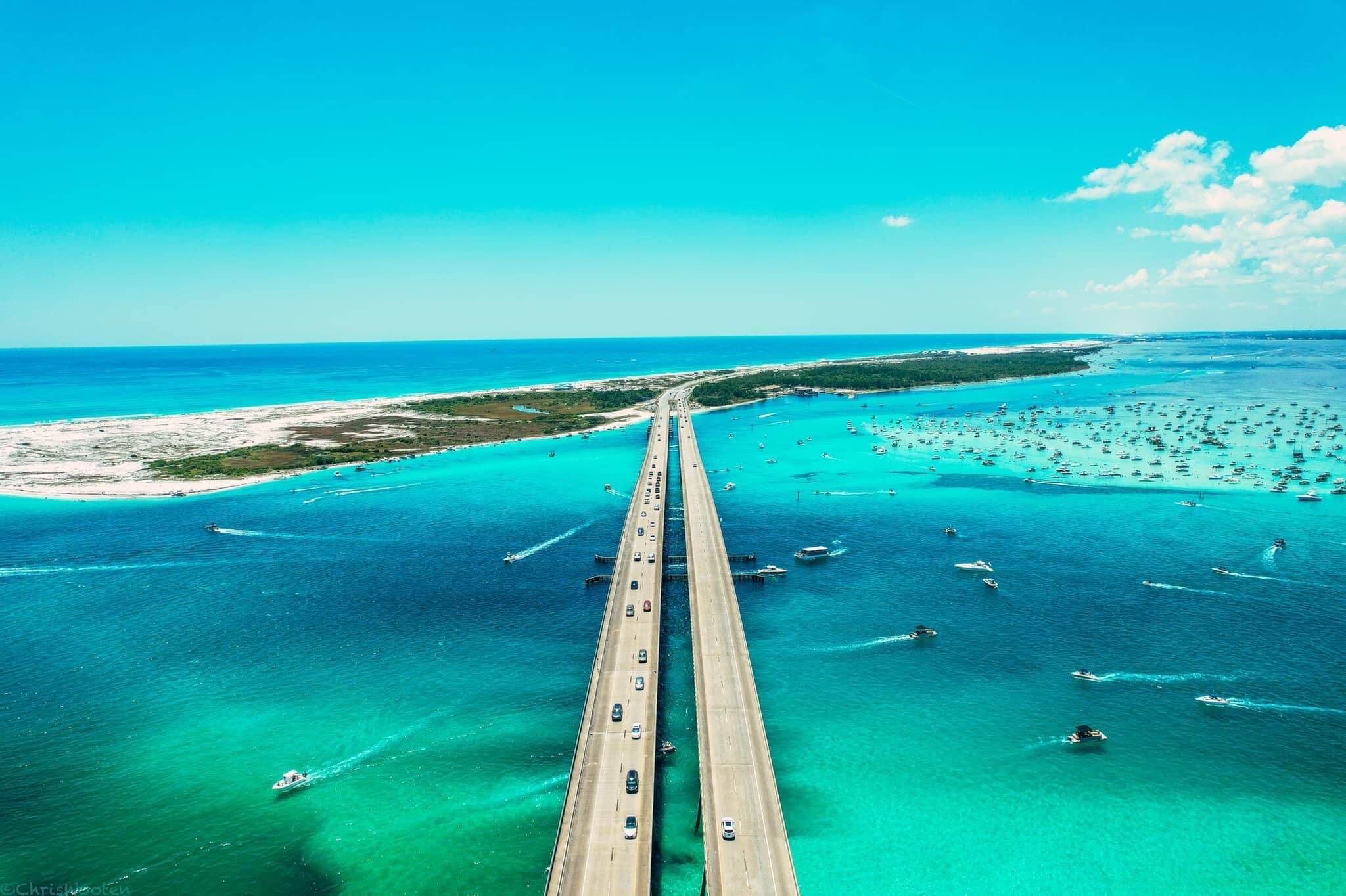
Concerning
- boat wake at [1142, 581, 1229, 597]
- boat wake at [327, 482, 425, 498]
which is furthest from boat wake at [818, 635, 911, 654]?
boat wake at [327, 482, 425, 498]

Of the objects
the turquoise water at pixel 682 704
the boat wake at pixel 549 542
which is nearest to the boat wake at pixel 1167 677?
the turquoise water at pixel 682 704

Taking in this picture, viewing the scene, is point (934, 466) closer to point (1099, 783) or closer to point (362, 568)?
point (1099, 783)

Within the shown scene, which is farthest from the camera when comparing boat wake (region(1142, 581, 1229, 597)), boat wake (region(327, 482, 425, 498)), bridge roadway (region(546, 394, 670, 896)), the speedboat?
boat wake (region(327, 482, 425, 498))

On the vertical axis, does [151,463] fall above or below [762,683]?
above

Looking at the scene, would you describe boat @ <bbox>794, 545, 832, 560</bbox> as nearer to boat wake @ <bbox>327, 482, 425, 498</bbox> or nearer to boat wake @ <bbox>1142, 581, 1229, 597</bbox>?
boat wake @ <bbox>1142, 581, 1229, 597</bbox>

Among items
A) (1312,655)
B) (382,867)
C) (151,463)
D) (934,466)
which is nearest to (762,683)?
(382,867)

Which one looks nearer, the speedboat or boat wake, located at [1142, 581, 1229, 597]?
the speedboat

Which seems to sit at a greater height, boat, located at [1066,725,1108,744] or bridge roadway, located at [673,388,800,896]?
bridge roadway, located at [673,388,800,896]

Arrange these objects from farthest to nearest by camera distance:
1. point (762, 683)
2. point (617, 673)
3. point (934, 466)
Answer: point (934, 466), point (762, 683), point (617, 673)
